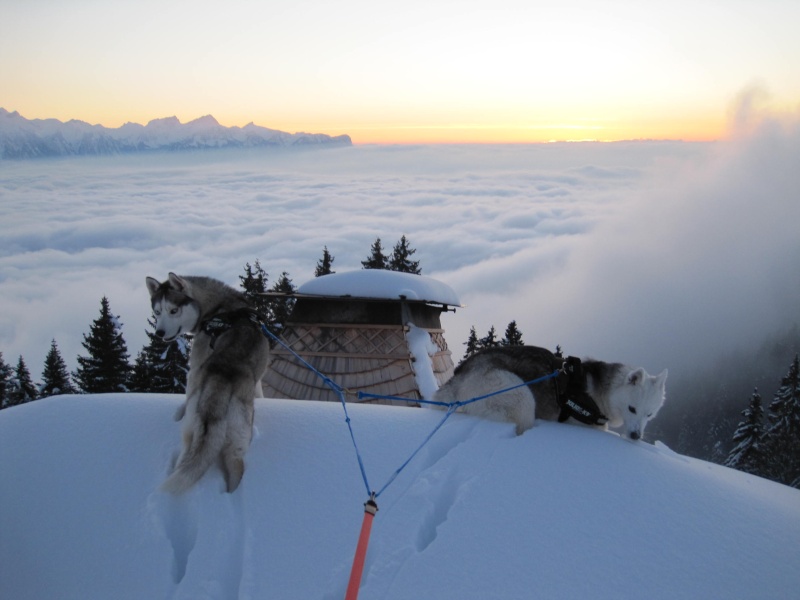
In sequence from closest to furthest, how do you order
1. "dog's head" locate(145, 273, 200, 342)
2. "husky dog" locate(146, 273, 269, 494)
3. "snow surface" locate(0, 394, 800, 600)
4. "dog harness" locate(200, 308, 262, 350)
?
"snow surface" locate(0, 394, 800, 600) → "husky dog" locate(146, 273, 269, 494) → "dog harness" locate(200, 308, 262, 350) → "dog's head" locate(145, 273, 200, 342)

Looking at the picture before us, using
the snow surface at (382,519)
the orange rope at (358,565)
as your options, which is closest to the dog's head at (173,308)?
the snow surface at (382,519)

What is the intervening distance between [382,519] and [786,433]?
35.0 metres

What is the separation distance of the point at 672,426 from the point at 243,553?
388 ft

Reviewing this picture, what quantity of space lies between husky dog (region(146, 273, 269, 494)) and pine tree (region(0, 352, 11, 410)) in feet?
112

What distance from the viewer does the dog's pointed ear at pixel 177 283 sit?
24.1 ft

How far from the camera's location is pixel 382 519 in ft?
17.1

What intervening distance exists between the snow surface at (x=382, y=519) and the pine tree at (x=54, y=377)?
107ft

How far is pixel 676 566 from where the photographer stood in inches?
191

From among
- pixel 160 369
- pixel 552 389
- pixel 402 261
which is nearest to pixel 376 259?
pixel 402 261

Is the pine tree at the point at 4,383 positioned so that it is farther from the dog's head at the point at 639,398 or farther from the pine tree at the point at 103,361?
the dog's head at the point at 639,398

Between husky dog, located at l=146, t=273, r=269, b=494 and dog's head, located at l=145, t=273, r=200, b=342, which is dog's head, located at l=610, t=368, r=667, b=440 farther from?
dog's head, located at l=145, t=273, r=200, b=342

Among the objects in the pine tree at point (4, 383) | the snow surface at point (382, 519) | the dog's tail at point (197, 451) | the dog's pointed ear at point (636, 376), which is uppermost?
the dog's tail at point (197, 451)

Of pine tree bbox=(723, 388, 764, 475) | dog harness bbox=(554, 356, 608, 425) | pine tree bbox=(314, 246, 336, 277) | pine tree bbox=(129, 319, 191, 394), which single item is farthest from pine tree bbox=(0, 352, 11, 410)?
pine tree bbox=(723, 388, 764, 475)

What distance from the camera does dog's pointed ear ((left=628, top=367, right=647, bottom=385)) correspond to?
769 centimetres
